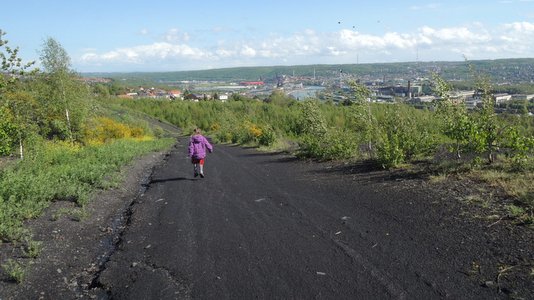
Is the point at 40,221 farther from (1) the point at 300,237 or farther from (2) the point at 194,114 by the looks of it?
(2) the point at 194,114

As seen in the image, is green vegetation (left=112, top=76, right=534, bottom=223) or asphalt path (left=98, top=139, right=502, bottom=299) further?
green vegetation (left=112, top=76, right=534, bottom=223)

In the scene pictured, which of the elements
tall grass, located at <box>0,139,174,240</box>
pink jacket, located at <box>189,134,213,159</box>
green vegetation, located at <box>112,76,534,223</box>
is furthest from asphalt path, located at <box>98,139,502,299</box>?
pink jacket, located at <box>189,134,213,159</box>

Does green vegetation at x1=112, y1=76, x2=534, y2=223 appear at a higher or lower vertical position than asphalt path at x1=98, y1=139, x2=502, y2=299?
higher

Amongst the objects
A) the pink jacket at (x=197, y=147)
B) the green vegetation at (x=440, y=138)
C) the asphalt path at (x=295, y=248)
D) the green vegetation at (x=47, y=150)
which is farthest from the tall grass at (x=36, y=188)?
the green vegetation at (x=440, y=138)

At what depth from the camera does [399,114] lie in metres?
14.2

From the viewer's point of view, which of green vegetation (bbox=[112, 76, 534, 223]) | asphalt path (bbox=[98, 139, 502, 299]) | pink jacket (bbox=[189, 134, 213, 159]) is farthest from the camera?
pink jacket (bbox=[189, 134, 213, 159])

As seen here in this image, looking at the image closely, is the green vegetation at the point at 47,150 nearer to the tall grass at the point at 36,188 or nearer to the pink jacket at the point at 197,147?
the tall grass at the point at 36,188

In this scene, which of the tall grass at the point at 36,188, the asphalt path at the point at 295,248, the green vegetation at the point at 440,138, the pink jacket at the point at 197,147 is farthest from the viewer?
the pink jacket at the point at 197,147

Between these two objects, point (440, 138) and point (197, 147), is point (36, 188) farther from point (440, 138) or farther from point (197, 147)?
point (440, 138)

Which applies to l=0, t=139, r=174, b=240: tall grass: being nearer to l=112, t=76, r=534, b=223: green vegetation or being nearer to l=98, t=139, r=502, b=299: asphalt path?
l=98, t=139, r=502, b=299: asphalt path

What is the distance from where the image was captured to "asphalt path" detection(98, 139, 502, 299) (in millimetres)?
5125

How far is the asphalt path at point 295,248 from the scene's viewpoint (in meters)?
5.12

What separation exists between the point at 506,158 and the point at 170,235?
27.0ft

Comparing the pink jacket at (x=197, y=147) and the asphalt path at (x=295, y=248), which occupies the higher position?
the pink jacket at (x=197, y=147)
